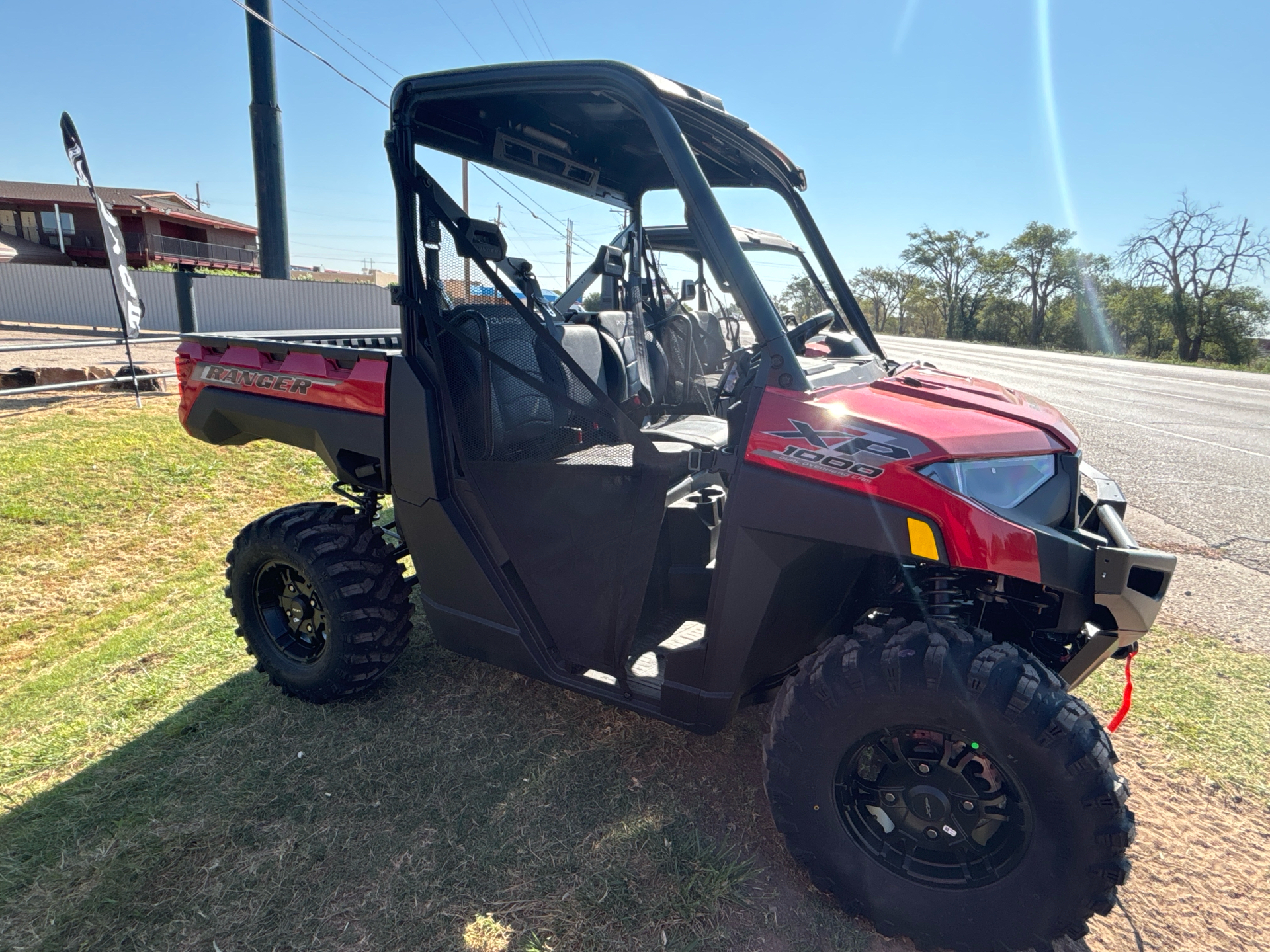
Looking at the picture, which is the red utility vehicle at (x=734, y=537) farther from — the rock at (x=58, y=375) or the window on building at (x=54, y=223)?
the window on building at (x=54, y=223)

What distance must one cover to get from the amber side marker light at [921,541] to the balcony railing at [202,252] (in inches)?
1370

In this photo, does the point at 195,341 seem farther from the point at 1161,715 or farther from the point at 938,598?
the point at 1161,715

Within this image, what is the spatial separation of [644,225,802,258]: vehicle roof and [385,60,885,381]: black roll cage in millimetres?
157

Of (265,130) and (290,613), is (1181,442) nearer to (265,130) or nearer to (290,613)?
(290,613)

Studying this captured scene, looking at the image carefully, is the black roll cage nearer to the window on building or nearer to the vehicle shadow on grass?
the vehicle shadow on grass

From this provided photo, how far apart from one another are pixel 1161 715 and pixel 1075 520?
5.57 ft

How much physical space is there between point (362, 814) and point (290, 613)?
3.51 ft

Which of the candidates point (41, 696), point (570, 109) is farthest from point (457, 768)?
point (570, 109)

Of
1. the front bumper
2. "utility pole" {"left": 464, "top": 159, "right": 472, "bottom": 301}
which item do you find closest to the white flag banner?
"utility pole" {"left": 464, "top": 159, "right": 472, "bottom": 301}

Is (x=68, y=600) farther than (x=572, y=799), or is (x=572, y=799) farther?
(x=68, y=600)

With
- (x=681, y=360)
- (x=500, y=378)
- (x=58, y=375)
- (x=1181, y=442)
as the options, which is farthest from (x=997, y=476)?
(x=58, y=375)

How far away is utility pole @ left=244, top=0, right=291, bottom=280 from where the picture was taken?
38.3ft

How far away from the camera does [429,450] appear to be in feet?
8.23

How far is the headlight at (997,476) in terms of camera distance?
69.8 inches
